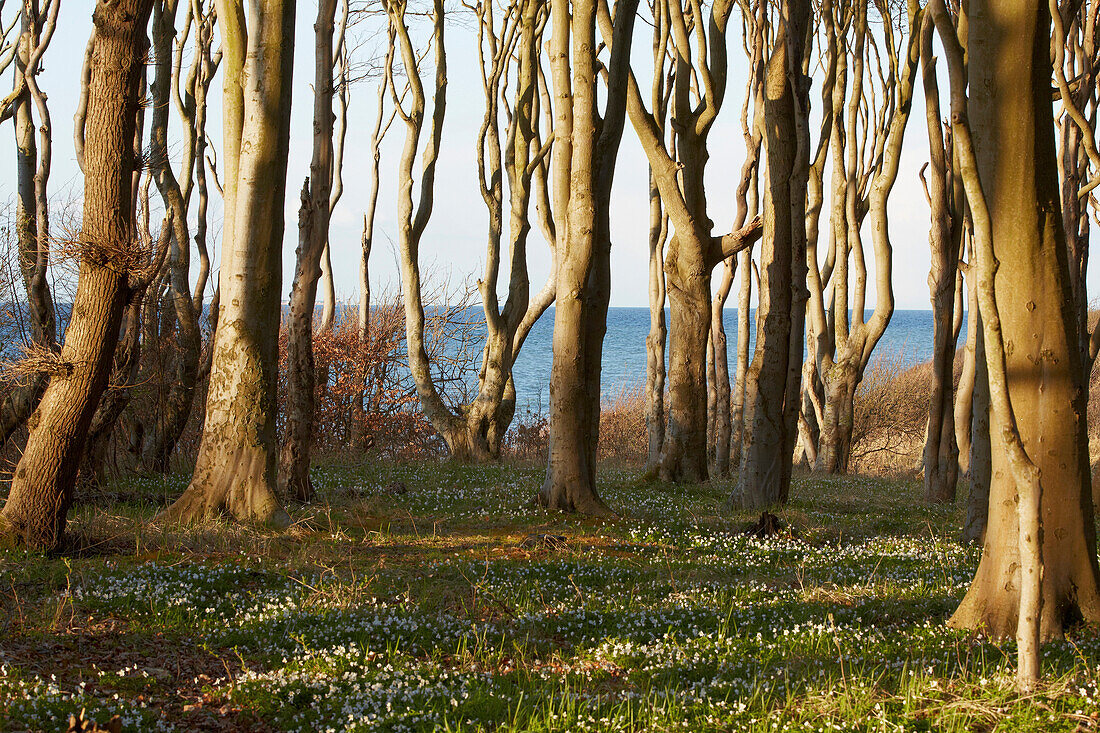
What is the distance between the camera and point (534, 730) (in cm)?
386

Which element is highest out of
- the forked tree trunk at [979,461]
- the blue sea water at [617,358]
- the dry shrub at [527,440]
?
the blue sea water at [617,358]

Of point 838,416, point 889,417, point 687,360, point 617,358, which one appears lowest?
point 889,417

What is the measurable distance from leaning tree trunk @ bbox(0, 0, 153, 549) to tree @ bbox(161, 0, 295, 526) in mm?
1388

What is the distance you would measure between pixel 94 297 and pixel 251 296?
166 centimetres

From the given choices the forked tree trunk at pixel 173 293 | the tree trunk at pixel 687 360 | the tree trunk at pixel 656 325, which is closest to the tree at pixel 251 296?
the forked tree trunk at pixel 173 293

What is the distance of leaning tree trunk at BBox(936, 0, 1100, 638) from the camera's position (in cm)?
544

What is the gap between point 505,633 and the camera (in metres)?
5.55

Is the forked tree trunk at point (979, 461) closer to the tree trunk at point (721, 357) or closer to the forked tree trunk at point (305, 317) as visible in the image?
the forked tree trunk at point (305, 317)

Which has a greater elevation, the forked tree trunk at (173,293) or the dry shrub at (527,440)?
the forked tree trunk at (173,293)

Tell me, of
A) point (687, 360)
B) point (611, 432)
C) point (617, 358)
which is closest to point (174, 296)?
point (687, 360)

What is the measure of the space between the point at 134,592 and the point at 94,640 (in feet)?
2.71

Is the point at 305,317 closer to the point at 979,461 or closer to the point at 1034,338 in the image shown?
the point at 979,461

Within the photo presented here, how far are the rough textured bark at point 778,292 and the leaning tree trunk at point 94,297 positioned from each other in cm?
733

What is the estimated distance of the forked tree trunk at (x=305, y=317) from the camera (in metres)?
10.5
